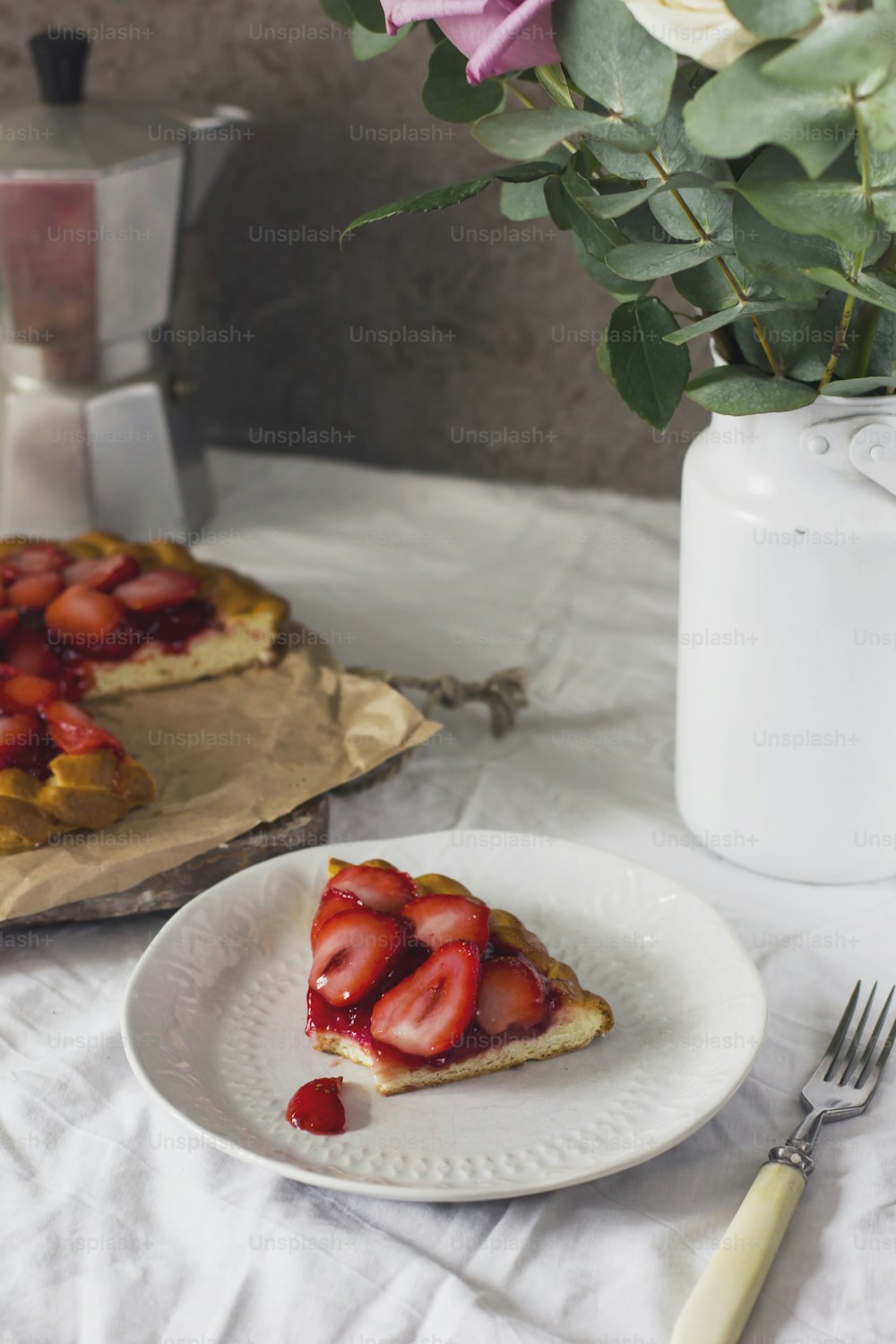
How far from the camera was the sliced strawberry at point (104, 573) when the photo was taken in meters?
0.94

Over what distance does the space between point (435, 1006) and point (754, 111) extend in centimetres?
37

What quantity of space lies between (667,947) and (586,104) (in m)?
0.39

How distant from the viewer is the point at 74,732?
30.4 inches

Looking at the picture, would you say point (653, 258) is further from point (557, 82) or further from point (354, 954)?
point (354, 954)

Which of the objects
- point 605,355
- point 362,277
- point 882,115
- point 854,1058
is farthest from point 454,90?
point 362,277

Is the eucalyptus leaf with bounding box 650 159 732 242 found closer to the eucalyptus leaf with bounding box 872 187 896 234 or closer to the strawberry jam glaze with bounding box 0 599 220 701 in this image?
the eucalyptus leaf with bounding box 872 187 896 234

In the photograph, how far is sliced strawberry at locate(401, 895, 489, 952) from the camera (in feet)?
1.94

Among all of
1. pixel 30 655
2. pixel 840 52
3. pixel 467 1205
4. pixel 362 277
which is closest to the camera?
pixel 840 52

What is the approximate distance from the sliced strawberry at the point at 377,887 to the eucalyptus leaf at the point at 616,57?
1.13 ft

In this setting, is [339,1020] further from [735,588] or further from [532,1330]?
[735,588]

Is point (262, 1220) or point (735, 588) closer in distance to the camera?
point (262, 1220)

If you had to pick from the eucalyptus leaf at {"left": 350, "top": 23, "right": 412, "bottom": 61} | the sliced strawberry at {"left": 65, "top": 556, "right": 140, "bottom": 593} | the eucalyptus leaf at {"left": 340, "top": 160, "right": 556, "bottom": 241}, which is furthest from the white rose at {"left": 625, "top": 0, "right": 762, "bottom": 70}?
the sliced strawberry at {"left": 65, "top": 556, "right": 140, "bottom": 593}

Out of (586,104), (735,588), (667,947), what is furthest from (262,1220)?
(586,104)

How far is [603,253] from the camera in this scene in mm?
607
